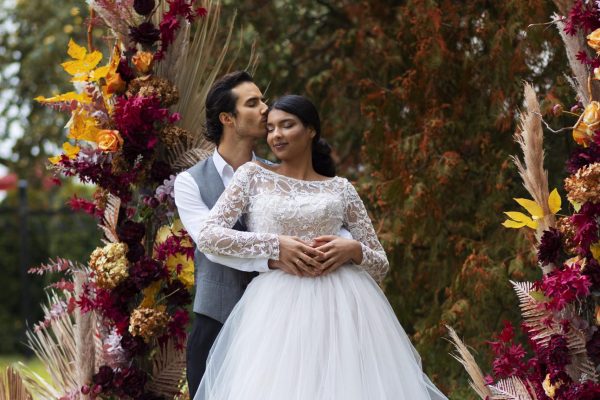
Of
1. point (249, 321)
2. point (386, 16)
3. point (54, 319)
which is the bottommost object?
point (54, 319)

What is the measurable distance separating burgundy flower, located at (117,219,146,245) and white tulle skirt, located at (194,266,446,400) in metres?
0.89

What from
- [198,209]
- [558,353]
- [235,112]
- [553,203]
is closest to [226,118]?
[235,112]

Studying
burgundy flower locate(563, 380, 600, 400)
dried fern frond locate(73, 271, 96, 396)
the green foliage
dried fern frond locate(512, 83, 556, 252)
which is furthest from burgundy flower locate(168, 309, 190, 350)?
the green foliage

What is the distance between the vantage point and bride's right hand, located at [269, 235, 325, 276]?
3451mm

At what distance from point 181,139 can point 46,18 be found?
7.83 metres

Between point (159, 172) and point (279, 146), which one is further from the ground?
point (279, 146)

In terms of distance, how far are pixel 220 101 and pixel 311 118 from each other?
0.51 m

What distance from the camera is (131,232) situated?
4.25 metres

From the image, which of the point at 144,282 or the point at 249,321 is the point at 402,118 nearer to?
the point at 144,282

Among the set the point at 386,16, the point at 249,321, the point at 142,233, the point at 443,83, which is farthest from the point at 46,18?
the point at 249,321

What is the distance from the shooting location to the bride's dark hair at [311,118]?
11.8 feet

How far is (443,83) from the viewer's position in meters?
5.62

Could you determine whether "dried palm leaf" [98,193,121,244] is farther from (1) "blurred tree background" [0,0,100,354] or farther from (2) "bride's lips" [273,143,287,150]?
(1) "blurred tree background" [0,0,100,354]

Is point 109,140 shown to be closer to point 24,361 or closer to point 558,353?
point 558,353
